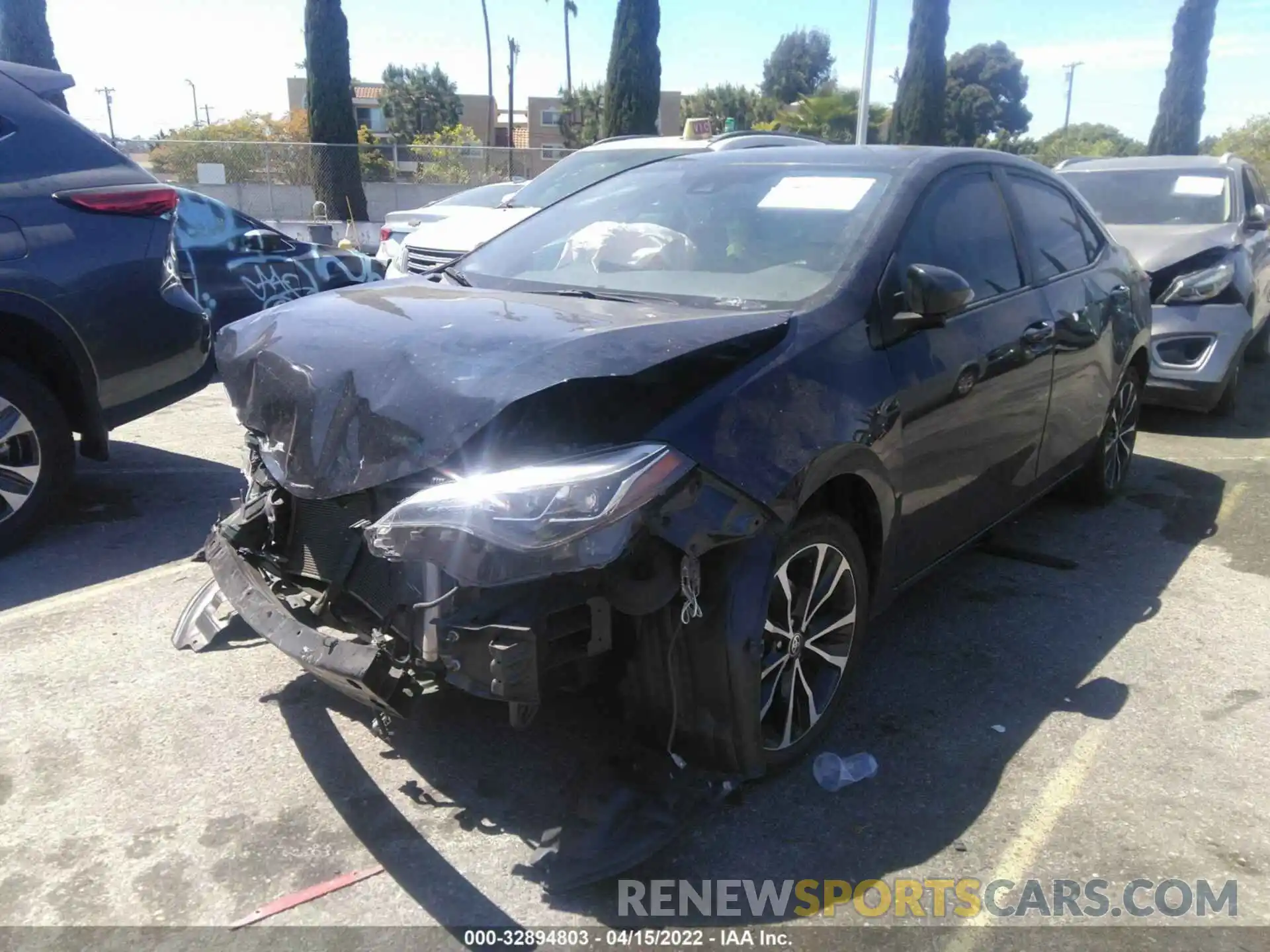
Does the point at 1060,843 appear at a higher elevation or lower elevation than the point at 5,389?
lower

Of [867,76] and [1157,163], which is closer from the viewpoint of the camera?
[1157,163]

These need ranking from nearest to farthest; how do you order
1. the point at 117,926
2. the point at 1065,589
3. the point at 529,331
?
the point at 117,926, the point at 529,331, the point at 1065,589

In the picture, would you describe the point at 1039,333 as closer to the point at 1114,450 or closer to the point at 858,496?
the point at 858,496

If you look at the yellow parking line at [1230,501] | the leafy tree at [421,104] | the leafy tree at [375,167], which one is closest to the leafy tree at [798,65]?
the leafy tree at [421,104]

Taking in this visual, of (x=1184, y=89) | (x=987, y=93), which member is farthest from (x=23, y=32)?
(x=987, y=93)

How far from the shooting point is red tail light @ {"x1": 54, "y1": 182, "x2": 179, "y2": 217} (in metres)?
4.55

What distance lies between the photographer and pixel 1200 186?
8.71 m

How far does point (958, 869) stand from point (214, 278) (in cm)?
675

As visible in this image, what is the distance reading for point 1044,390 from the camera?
426cm

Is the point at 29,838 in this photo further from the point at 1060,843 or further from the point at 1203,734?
the point at 1203,734

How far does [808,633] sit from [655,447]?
0.94 meters

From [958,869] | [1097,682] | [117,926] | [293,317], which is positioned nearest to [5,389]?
[293,317]

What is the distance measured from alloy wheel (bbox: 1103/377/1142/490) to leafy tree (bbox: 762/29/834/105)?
2865 inches
